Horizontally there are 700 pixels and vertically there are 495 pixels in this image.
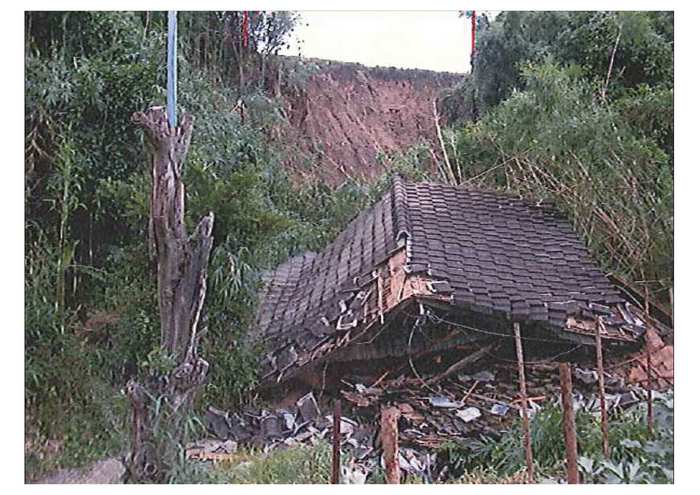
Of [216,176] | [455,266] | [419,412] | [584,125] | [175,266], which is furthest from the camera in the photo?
[584,125]

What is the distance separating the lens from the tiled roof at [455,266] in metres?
3.23

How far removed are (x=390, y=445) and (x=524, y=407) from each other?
52cm

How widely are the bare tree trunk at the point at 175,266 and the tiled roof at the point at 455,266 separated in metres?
0.38

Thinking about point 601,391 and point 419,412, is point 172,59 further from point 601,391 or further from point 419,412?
point 601,391

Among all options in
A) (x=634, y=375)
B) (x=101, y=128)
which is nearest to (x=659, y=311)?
(x=634, y=375)

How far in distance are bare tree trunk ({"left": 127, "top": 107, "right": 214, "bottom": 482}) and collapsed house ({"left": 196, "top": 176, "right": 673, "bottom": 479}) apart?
0.73ft

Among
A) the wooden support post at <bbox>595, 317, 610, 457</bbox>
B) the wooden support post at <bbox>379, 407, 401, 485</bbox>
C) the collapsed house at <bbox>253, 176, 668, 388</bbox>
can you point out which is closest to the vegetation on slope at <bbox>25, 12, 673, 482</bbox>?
the collapsed house at <bbox>253, 176, 668, 388</bbox>

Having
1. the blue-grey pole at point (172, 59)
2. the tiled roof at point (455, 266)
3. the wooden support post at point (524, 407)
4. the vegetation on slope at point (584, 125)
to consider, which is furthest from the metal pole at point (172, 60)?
the wooden support post at point (524, 407)

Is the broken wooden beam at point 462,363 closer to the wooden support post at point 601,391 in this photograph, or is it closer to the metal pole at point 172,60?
the wooden support post at point 601,391

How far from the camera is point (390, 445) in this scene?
9.37 feet

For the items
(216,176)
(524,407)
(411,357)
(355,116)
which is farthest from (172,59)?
(524,407)

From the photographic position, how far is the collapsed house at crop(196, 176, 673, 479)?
10.0ft

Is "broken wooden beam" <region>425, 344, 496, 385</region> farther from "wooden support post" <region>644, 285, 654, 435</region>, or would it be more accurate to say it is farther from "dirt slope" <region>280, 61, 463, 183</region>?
"dirt slope" <region>280, 61, 463, 183</region>

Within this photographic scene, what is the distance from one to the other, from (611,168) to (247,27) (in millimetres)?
1799
